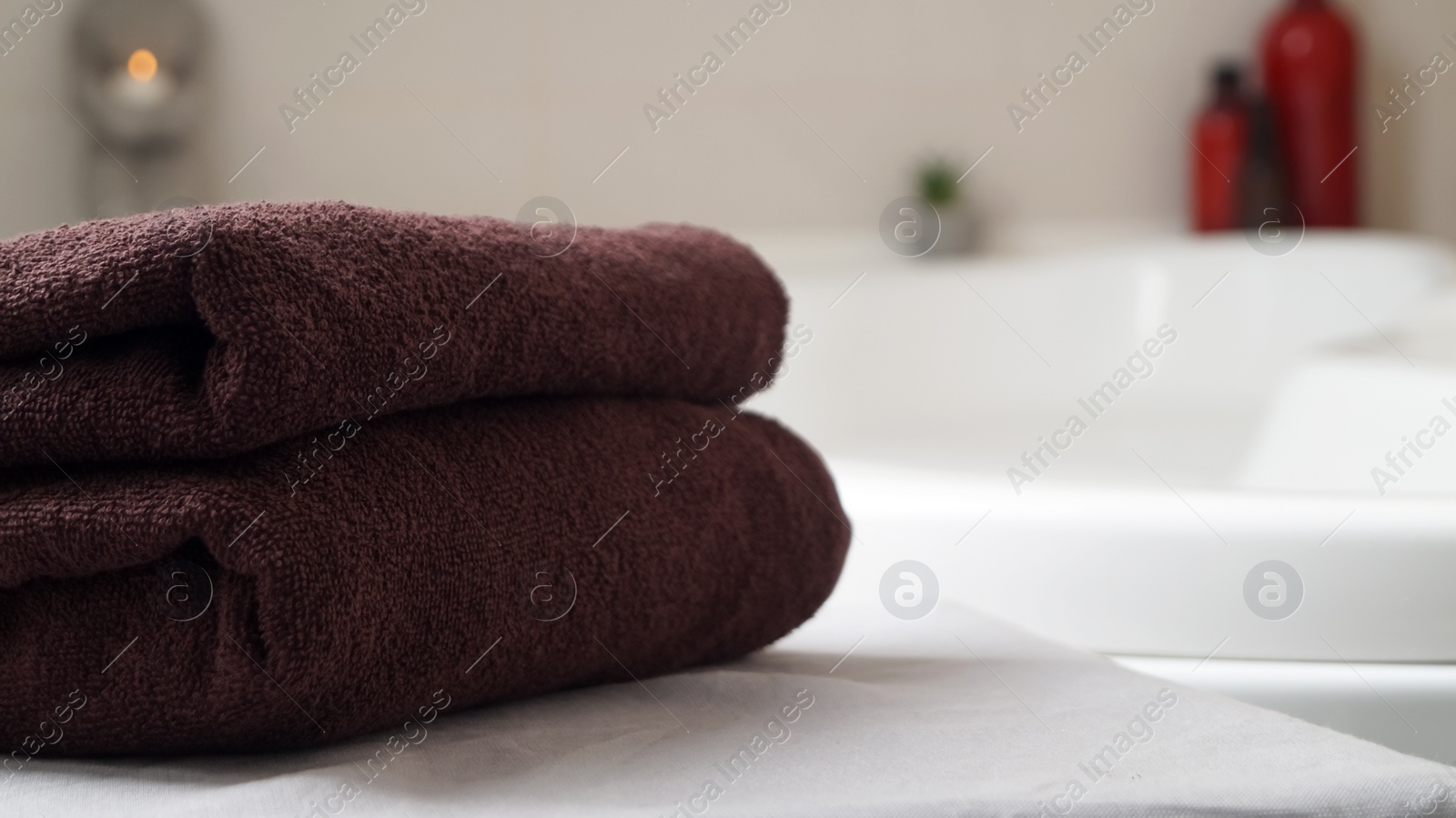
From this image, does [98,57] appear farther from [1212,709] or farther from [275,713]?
[1212,709]

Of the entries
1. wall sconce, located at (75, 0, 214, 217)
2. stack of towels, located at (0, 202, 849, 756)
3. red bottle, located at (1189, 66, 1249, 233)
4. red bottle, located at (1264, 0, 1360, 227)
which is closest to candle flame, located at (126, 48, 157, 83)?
wall sconce, located at (75, 0, 214, 217)

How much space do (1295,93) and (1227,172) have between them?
146 millimetres

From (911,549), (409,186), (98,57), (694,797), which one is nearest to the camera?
(694,797)

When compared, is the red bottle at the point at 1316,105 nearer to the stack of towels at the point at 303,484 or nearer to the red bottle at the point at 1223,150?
the red bottle at the point at 1223,150

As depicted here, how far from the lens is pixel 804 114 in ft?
6.03

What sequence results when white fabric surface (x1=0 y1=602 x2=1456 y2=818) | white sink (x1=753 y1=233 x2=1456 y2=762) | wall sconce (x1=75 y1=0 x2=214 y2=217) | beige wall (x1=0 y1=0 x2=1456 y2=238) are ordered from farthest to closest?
beige wall (x1=0 y1=0 x2=1456 y2=238) → wall sconce (x1=75 y1=0 x2=214 y2=217) → white sink (x1=753 y1=233 x2=1456 y2=762) → white fabric surface (x1=0 y1=602 x2=1456 y2=818)

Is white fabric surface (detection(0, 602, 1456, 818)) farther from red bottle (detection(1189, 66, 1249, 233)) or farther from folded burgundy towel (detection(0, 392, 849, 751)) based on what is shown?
red bottle (detection(1189, 66, 1249, 233))

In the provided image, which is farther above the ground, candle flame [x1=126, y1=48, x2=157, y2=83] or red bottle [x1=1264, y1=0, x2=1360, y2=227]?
red bottle [x1=1264, y1=0, x2=1360, y2=227]

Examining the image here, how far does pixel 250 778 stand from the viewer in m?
0.37

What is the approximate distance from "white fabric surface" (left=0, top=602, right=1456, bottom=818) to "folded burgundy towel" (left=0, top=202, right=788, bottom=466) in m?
0.10

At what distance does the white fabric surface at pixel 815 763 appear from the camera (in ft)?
1.14

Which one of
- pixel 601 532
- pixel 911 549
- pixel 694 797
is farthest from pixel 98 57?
pixel 694 797

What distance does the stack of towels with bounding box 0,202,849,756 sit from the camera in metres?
0.36

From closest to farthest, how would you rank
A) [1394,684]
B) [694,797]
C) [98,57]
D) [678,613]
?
[694,797] → [678,613] → [1394,684] → [98,57]
